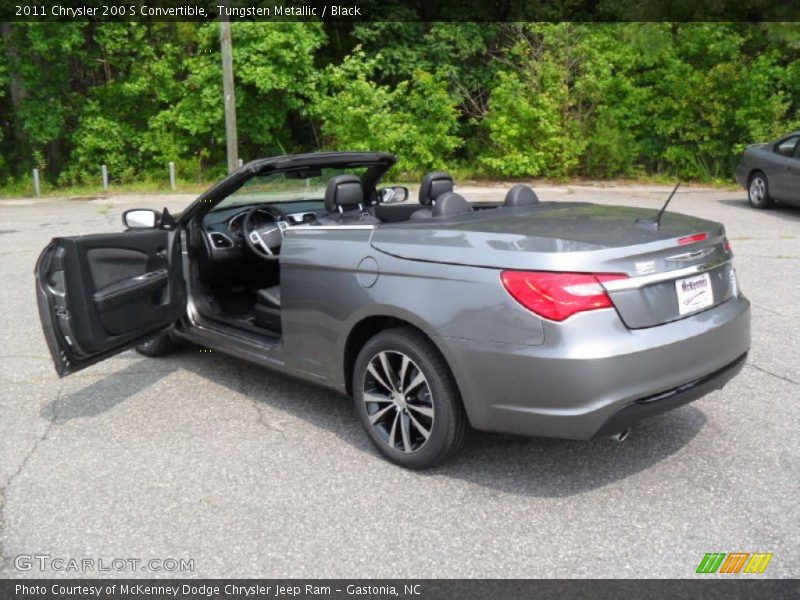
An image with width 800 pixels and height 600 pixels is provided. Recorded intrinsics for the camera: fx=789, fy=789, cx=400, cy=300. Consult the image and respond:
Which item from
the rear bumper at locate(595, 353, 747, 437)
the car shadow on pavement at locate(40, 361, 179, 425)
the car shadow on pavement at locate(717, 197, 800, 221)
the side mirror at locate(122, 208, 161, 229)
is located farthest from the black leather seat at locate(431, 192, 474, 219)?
the car shadow on pavement at locate(717, 197, 800, 221)

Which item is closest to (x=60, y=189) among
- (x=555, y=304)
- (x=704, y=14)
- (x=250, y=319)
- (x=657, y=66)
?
(x=657, y=66)

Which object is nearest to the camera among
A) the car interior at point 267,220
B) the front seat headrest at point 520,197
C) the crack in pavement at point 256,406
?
the crack in pavement at point 256,406

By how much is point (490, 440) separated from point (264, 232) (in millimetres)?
2173

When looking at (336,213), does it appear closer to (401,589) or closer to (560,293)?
(560,293)

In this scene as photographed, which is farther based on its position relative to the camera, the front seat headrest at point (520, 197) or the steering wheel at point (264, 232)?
the steering wheel at point (264, 232)

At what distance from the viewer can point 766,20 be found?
20.9 m

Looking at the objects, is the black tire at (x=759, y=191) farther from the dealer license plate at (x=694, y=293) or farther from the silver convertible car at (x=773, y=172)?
the dealer license plate at (x=694, y=293)

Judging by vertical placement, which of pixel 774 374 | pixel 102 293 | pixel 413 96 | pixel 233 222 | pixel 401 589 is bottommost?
pixel 401 589

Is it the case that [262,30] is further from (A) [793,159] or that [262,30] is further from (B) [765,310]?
(B) [765,310]

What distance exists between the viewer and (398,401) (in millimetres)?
3760

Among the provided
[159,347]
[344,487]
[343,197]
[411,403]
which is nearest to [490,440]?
[411,403]

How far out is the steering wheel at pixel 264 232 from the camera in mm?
5242

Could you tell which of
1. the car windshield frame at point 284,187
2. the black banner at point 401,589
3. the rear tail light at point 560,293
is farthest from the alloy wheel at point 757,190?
the black banner at point 401,589

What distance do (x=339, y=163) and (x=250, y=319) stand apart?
3.84 feet
